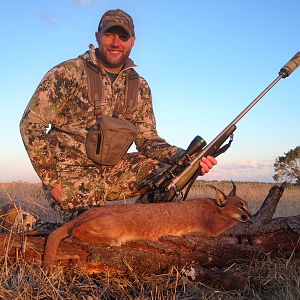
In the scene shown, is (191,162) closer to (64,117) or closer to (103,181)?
(103,181)

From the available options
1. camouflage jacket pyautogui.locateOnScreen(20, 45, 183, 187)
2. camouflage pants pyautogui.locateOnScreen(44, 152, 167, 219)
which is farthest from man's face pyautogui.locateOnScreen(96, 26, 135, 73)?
camouflage pants pyautogui.locateOnScreen(44, 152, 167, 219)

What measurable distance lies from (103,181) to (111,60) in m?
1.64

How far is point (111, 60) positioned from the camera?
5.94 meters

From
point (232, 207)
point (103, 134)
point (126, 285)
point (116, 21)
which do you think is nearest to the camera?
point (126, 285)

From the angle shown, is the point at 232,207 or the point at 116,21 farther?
the point at 116,21

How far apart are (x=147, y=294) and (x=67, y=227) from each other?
3.34 feet

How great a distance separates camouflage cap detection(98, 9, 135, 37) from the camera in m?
5.80

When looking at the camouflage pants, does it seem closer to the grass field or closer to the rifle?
the rifle

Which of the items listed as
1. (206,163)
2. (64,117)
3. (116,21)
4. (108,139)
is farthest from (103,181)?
(116,21)

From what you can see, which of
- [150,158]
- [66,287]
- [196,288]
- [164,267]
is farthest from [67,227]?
[150,158]

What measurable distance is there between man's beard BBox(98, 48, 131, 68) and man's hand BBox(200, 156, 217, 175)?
5.94 ft

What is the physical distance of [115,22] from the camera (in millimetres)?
5785

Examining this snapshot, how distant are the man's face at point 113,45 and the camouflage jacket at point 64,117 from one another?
142 mm

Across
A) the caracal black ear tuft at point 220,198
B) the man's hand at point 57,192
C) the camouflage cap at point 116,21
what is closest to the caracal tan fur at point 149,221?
the caracal black ear tuft at point 220,198
